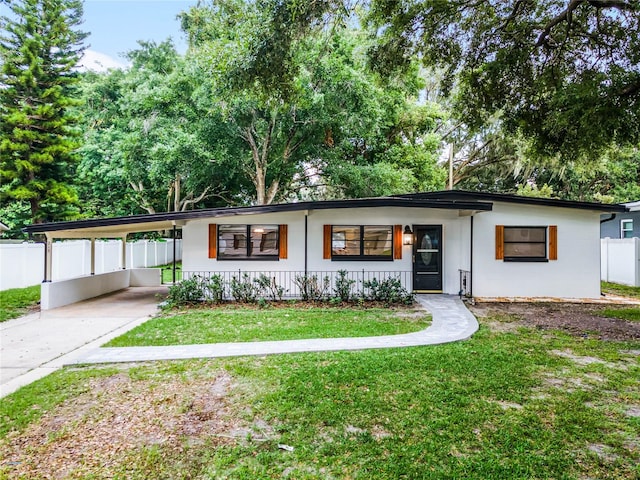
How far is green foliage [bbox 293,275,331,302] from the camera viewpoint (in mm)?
9742

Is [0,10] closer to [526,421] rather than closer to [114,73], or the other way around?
[114,73]

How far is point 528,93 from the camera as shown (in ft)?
27.5

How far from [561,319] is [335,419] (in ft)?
21.0

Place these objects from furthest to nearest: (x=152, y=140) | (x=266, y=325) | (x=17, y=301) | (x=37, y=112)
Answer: (x=37, y=112) < (x=152, y=140) < (x=17, y=301) < (x=266, y=325)

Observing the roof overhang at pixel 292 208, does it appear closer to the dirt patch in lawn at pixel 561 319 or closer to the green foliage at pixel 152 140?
the dirt patch in lawn at pixel 561 319

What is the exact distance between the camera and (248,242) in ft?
33.6

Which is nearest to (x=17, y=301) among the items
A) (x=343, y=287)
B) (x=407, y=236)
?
(x=343, y=287)

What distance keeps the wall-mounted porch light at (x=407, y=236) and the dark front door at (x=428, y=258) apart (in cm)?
31

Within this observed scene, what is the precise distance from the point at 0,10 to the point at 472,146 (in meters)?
25.8

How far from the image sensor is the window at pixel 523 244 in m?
10.3

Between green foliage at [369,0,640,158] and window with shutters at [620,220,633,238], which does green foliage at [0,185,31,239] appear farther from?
window with shutters at [620,220,633,238]

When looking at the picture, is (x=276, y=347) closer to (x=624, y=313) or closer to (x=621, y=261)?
(x=624, y=313)

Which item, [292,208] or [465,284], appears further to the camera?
[465,284]

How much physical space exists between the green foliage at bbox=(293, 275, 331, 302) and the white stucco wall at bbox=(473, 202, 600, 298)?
159 inches
